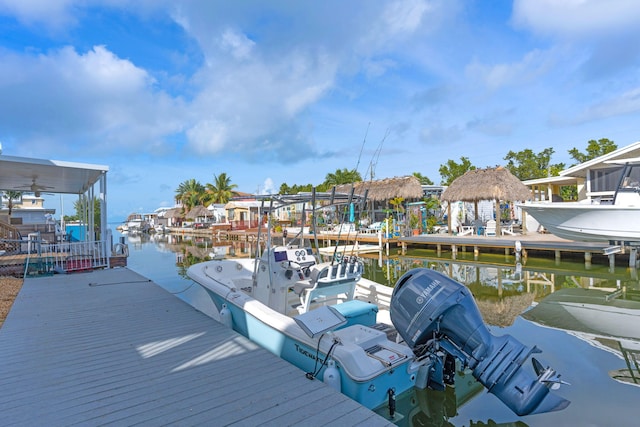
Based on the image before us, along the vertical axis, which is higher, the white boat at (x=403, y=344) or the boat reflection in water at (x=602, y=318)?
the white boat at (x=403, y=344)

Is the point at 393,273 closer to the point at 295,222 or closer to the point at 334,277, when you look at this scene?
the point at 334,277

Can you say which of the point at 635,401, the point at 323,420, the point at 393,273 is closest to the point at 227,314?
the point at 323,420

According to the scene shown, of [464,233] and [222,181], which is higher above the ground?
[222,181]

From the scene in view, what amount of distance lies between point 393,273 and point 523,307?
5.55 metres

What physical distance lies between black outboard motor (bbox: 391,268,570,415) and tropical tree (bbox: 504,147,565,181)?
1390 inches

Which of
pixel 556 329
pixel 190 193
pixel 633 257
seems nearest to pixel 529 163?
pixel 633 257

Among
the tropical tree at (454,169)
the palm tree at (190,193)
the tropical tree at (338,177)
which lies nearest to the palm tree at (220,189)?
the palm tree at (190,193)

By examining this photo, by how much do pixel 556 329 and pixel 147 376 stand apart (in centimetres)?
677

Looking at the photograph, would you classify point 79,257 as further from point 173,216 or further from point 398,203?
point 173,216

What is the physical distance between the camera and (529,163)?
35.2 meters

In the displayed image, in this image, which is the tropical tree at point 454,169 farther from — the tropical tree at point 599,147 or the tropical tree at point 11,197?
the tropical tree at point 11,197

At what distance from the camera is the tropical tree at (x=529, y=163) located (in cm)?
3450

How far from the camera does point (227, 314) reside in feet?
19.3

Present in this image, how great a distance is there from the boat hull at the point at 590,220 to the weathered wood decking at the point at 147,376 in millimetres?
10439
